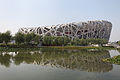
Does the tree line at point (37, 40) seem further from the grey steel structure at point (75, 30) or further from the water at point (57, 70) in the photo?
the water at point (57, 70)

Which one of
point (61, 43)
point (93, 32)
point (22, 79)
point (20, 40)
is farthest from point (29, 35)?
point (93, 32)

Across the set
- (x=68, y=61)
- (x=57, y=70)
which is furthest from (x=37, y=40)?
(x=57, y=70)

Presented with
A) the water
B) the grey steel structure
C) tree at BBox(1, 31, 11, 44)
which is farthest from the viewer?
the grey steel structure

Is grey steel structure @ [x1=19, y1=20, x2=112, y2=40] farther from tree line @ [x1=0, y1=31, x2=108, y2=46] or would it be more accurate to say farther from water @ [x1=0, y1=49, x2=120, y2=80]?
water @ [x1=0, y1=49, x2=120, y2=80]

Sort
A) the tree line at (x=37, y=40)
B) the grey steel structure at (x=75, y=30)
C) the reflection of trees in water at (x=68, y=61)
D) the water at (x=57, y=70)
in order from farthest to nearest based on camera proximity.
Result: the grey steel structure at (x=75, y=30), the tree line at (x=37, y=40), the reflection of trees in water at (x=68, y=61), the water at (x=57, y=70)

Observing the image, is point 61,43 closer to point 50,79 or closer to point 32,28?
point 32,28

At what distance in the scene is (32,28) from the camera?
97812mm

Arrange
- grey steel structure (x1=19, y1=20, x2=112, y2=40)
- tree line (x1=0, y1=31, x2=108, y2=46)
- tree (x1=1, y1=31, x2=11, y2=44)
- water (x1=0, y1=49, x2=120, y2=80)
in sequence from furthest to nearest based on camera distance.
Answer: grey steel structure (x1=19, y1=20, x2=112, y2=40) < tree line (x1=0, y1=31, x2=108, y2=46) < tree (x1=1, y1=31, x2=11, y2=44) < water (x1=0, y1=49, x2=120, y2=80)

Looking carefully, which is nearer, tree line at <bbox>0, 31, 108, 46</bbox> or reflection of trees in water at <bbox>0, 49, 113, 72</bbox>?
reflection of trees in water at <bbox>0, 49, 113, 72</bbox>

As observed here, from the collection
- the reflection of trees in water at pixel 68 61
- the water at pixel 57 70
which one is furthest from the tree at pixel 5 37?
the water at pixel 57 70

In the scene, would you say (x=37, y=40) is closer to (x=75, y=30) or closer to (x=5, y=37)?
(x=5, y=37)

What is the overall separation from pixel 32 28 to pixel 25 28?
711 cm

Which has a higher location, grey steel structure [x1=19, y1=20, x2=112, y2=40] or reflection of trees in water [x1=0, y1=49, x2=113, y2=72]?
grey steel structure [x1=19, y1=20, x2=112, y2=40]

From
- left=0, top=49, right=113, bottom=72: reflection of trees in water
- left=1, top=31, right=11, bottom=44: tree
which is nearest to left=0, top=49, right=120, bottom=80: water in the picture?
left=0, top=49, right=113, bottom=72: reflection of trees in water
